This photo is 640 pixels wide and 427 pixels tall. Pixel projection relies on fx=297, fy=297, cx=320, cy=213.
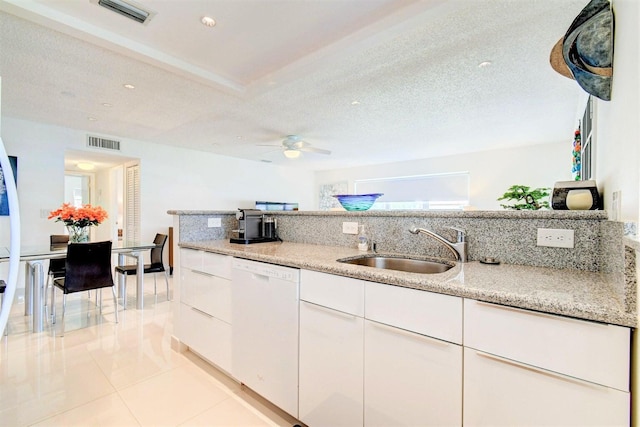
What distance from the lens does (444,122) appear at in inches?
168

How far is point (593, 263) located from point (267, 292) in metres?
1.50

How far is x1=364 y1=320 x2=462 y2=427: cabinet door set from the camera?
1.02 meters

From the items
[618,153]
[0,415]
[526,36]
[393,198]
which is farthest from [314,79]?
[393,198]

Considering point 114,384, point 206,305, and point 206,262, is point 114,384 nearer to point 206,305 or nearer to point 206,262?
point 206,305

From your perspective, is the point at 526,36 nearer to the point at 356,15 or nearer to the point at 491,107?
the point at 356,15

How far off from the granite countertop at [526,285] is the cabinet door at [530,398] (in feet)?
0.62

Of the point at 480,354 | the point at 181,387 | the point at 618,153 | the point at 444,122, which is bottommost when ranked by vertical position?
the point at 181,387

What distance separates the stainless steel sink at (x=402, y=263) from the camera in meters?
1.58

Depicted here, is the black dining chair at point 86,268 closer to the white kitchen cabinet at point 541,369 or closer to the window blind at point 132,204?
the window blind at point 132,204

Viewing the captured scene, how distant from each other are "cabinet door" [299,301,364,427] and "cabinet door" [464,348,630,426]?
0.44 meters

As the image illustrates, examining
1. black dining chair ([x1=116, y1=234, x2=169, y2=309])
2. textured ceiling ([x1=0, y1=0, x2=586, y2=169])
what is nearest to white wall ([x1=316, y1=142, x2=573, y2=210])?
textured ceiling ([x1=0, y1=0, x2=586, y2=169])

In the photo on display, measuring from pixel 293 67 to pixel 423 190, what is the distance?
5.13 meters

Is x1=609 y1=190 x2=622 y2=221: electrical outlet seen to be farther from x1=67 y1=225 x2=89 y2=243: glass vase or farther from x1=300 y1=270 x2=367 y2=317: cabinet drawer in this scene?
x1=67 y1=225 x2=89 y2=243: glass vase

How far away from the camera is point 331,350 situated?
1.34 meters
